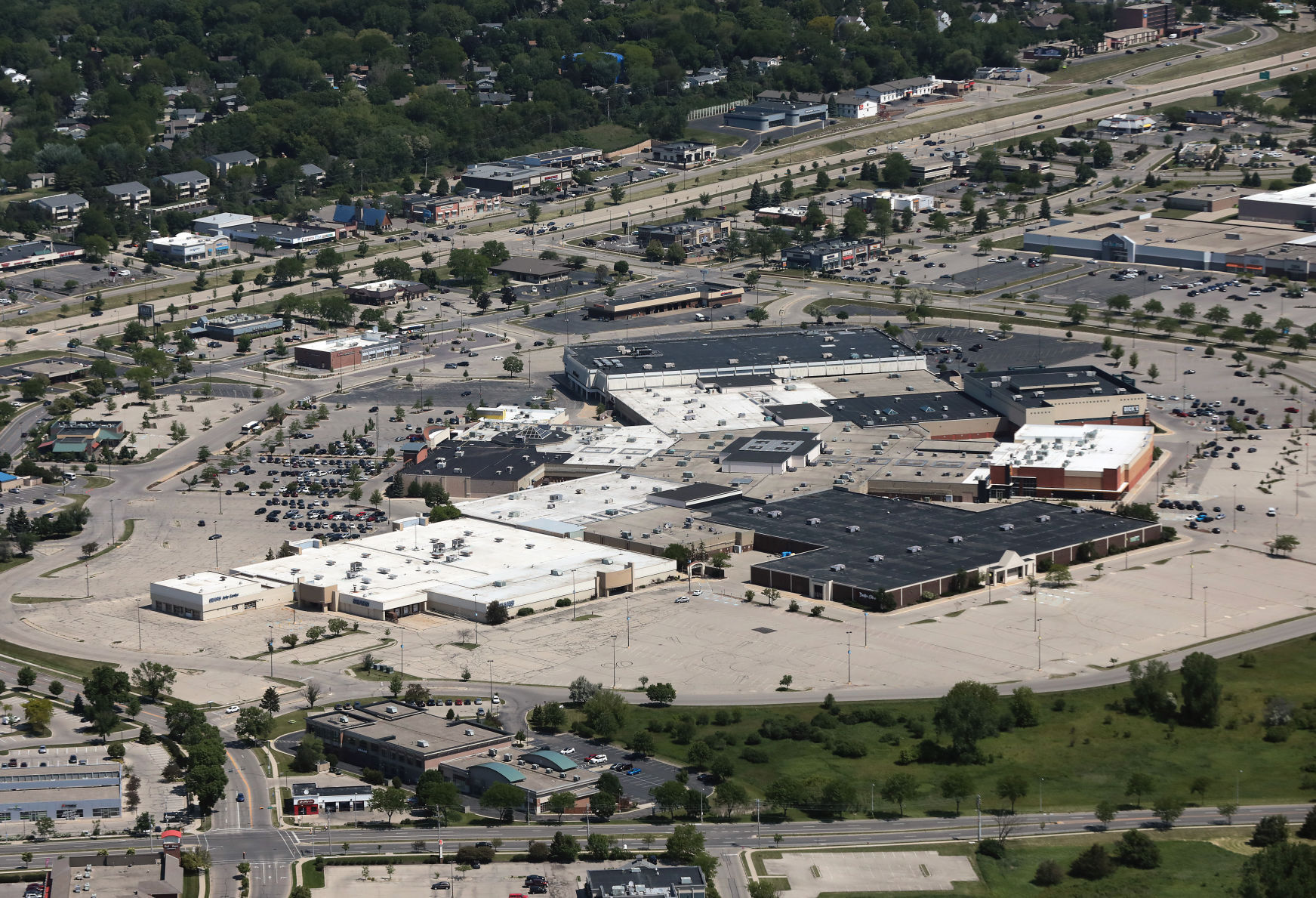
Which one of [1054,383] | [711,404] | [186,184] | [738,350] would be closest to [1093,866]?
[1054,383]

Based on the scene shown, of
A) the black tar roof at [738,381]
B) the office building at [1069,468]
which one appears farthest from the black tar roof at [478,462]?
the office building at [1069,468]

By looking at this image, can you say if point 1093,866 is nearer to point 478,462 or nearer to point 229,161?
point 478,462

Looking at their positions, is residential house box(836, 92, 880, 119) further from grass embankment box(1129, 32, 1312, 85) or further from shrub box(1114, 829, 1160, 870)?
shrub box(1114, 829, 1160, 870)

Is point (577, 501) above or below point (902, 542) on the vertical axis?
below

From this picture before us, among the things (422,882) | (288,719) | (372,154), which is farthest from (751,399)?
(372,154)

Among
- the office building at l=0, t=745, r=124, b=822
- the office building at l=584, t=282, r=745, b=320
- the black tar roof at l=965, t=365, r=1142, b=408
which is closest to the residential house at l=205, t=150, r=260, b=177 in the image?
the office building at l=584, t=282, r=745, b=320

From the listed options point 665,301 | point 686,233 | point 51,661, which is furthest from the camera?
point 686,233

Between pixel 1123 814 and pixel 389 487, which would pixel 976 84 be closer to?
pixel 389 487
